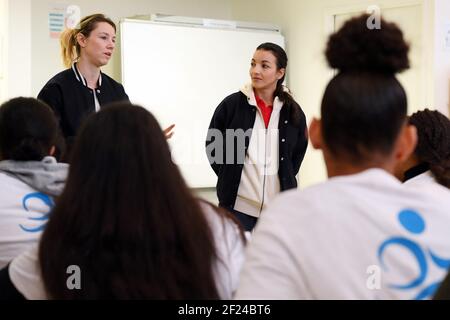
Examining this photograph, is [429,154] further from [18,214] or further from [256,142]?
[256,142]

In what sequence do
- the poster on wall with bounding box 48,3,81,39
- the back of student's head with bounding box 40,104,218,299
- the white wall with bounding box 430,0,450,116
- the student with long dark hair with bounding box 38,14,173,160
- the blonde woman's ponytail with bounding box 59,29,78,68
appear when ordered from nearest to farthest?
the back of student's head with bounding box 40,104,218,299
the student with long dark hair with bounding box 38,14,173,160
the blonde woman's ponytail with bounding box 59,29,78,68
the white wall with bounding box 430,0,450,116
the poster on wall with bounding box 48,3,81,39

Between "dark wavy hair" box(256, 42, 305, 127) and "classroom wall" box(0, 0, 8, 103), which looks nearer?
"dark wavy hair" box(256, 42, 305, 127)

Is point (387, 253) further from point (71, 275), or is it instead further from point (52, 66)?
point (52, 66)

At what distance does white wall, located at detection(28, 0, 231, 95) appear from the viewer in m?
4.88

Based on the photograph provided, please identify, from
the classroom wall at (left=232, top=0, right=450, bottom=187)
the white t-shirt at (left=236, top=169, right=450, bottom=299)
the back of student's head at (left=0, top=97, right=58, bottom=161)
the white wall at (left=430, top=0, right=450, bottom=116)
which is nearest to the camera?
the white t-shirt at (left=236, top=169, right=450, bottom=299)

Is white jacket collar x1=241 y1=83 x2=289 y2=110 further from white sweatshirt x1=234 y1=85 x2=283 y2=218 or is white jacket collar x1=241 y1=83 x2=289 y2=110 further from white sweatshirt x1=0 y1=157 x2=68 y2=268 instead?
white sweatshirt x1=0 y1=157 x2=68 y2=268

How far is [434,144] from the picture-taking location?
205cm

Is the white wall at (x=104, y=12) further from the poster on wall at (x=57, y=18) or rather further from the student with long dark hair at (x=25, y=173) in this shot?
the student with long dark hair at (x=25, y=173)

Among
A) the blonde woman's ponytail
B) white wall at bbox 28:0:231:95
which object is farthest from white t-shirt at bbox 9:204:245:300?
white wall at bbox 28:0:231:95

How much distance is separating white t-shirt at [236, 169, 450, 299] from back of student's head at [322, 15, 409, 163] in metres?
0.06

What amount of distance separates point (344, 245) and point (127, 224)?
391 mm

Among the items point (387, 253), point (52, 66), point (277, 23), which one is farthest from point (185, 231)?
point (277, 23)

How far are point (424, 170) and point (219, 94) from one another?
12.2 ft

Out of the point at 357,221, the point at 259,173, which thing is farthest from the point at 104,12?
the point at 357,221
